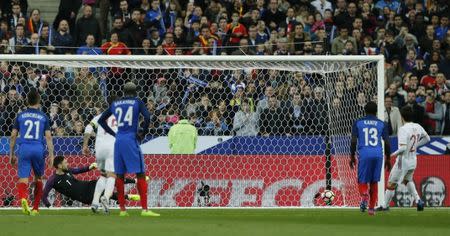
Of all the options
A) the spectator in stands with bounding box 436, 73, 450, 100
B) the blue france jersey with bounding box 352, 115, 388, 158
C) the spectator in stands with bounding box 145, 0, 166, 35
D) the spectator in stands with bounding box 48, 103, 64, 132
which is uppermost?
the spectator in stands with bounding box 145, 0, 166, 35

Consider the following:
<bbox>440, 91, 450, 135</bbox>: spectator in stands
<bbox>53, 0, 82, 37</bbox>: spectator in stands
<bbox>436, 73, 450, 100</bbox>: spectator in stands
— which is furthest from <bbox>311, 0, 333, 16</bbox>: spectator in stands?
<bbox>53, 0, 82, 37</bbox>: spectator in stands

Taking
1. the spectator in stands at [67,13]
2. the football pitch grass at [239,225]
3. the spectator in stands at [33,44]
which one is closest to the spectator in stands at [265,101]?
the football pitch grass at [239,225]

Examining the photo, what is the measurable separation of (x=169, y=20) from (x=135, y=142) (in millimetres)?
9693

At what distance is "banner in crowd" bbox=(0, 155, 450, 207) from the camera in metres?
21.8

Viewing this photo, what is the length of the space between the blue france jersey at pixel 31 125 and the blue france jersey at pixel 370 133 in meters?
4.72

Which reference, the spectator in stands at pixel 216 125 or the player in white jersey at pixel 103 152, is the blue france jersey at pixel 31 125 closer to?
the player in white jersey at pixel 103 152

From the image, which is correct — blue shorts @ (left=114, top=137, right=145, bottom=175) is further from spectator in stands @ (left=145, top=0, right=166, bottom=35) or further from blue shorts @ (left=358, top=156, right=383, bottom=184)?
spectator in stands @ (left=145, top=0, right=166, bottom=35)

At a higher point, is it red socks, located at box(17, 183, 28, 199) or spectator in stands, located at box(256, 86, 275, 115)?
spectator in stands, located at box(256, 86, 275, 115)

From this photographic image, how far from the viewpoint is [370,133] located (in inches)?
733

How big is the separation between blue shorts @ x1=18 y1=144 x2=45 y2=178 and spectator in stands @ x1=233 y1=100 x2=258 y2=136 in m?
4.60

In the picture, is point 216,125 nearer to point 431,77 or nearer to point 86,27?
point 86,27

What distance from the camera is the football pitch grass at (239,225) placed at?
13297 millimetres

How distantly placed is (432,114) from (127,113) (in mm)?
8865

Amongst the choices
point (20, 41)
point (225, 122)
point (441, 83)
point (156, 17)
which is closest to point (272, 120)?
point (225, 122)
